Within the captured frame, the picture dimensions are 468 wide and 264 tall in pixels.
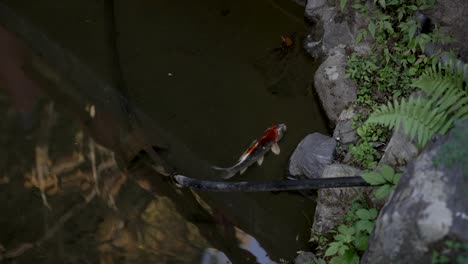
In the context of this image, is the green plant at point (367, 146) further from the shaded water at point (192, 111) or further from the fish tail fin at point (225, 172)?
the fish tail fin at point (225, 172)

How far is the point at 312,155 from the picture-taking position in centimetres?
442

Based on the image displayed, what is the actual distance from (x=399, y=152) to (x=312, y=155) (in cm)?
95

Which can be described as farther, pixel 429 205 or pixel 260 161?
pixel 260 161

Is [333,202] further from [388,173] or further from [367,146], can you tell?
[388,173]

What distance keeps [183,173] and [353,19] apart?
7.81 feet

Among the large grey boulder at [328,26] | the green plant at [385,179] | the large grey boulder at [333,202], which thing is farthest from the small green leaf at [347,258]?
the large grey boulder at [328,26]

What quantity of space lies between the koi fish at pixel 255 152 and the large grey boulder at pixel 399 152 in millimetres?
1164

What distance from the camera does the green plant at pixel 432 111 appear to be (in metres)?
2.99

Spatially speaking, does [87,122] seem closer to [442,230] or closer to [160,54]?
[160,54]

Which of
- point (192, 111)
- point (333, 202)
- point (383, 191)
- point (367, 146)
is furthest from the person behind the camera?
point (192, 111)

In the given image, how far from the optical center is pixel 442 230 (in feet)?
8.22

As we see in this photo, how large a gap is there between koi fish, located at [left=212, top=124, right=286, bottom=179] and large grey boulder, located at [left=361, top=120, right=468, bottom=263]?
74.0 inches

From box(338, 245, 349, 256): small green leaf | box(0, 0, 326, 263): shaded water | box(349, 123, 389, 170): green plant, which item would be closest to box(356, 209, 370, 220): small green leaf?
box(338, 245, 349, 256): small green leaf

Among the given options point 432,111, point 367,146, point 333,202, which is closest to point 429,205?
point 432,111
